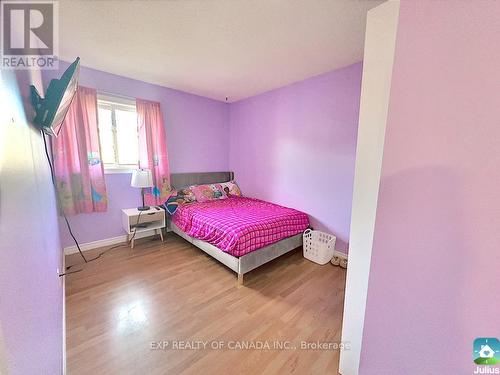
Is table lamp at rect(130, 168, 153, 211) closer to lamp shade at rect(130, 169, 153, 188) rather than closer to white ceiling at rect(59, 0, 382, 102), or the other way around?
lamp shade at rect(130, 169, 153, 188)

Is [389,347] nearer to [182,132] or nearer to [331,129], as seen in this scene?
[331,129]

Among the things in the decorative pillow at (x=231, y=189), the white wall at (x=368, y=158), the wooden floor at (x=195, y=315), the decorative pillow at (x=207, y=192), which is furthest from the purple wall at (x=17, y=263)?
the decorative pillow at (x=231, y=189)

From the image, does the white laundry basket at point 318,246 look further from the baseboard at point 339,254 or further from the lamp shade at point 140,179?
the lamp shade at point 140,179

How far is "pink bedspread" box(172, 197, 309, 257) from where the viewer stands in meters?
2.12

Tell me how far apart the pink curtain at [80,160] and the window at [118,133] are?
0.16 m

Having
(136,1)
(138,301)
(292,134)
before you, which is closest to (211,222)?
(138,301)

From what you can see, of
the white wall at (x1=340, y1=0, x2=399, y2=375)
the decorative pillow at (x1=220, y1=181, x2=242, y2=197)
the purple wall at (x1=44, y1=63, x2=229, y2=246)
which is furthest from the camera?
the decorative pillow at (x1=220, y1=181, x2=242, y2=197)

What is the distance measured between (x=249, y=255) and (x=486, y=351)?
1.66m

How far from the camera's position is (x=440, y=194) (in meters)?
0.82

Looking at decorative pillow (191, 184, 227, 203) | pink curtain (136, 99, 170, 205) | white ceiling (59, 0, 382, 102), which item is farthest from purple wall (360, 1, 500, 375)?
pink curtain (136, 99, 170, 205)

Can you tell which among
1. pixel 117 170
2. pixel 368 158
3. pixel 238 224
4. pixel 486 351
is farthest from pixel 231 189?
pixel 486 351

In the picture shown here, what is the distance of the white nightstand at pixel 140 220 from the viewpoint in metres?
2.76

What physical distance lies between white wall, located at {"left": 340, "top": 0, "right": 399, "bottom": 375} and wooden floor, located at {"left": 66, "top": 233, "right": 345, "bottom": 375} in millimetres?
443

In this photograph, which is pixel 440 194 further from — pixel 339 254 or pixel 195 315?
pixel 339 254
